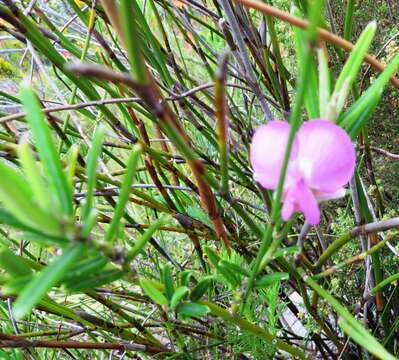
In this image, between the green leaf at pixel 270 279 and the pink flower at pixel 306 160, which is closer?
the pink flower at pixel 306 160

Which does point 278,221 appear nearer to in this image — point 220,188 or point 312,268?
point 220,188

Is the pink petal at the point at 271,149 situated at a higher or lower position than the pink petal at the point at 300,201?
higher

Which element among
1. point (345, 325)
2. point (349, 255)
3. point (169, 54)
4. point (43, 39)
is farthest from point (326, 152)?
point (169, 54)

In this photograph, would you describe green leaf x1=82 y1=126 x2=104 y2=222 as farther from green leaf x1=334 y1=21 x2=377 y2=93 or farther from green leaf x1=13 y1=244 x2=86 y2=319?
green leaf x1=334 y1=21 x2=377 y2=93

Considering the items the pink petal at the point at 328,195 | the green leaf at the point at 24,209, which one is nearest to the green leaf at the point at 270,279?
the pink petal at the point at 328,195

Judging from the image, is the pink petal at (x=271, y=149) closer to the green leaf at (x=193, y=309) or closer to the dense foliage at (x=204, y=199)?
the dense foliage at (x=204, y=199)

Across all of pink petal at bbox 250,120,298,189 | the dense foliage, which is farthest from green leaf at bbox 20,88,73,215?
pink petal at bbox 250,120,298,189
